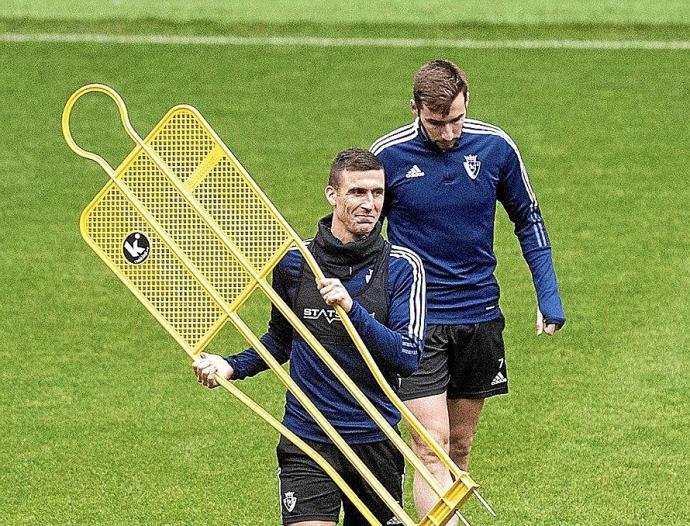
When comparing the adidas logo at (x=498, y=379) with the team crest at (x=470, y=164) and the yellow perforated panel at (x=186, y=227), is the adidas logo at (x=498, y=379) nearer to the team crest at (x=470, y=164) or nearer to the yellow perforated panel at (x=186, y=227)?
the team crest at (x=470, y=164)

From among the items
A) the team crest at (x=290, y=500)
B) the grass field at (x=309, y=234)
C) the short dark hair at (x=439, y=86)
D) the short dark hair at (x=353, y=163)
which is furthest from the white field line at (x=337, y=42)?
the team crest at (x=290, y=500)

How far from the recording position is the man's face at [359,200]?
20.7ft

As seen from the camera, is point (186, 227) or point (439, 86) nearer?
point (186, 227)

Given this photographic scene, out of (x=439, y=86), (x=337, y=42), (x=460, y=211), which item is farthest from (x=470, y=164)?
(x=337, y=42)

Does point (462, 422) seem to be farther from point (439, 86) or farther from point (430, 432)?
point (439, 86)

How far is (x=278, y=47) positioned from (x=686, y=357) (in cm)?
983

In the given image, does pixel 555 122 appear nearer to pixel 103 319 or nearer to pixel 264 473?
pixel 103 319

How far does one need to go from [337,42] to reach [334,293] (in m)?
14.2

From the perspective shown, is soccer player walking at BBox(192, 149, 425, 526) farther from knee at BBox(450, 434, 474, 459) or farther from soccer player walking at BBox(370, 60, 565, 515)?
knee at BBox(450, 434, 474, 459)

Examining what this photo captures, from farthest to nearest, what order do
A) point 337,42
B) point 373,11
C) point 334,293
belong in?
point 373,11
point 337,42
point 334,293

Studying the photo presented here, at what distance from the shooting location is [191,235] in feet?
21.0

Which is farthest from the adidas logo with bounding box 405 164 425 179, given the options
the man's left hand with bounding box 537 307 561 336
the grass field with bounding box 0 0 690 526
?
the grass field with bounding box 0 0 690 526

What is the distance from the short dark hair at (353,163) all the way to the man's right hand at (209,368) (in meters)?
0.83

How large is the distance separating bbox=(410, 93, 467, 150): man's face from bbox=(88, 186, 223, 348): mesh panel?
1.47 metres
